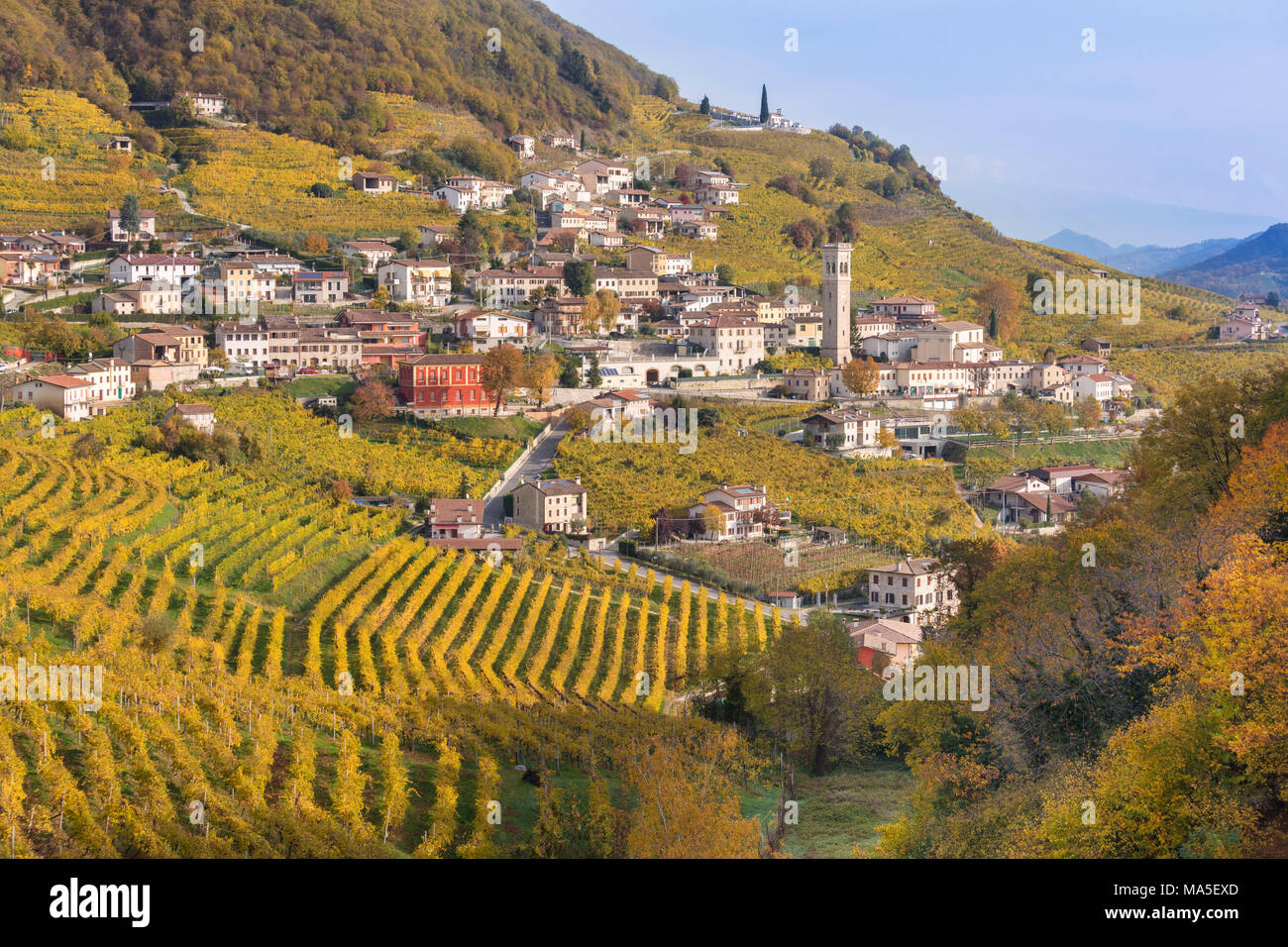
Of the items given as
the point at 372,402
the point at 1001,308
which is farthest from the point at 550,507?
the point at 1001,308

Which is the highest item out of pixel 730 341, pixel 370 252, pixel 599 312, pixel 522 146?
pixel 522 146

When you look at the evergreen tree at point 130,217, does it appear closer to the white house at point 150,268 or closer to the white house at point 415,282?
the white house at point 150,268

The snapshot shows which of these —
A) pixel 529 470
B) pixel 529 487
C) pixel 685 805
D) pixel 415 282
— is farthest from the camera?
pixel 415 282

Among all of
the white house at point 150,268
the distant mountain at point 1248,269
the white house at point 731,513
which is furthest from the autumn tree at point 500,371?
the distant mountain at point 1248,269

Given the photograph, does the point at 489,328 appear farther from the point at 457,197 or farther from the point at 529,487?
the point at 457,197

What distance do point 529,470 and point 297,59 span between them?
143ft

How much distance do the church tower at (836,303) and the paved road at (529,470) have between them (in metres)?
14.0

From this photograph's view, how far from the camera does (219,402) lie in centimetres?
3769

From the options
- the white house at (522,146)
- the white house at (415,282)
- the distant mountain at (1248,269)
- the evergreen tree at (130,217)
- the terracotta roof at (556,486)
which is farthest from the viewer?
the distant mountain at (1248,269)

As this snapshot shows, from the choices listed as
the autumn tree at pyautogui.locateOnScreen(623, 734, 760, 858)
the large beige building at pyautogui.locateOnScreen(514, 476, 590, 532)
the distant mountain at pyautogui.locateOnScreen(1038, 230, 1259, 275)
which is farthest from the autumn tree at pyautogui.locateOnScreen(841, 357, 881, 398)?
the distant mountain at pyautogui.locateOnScreen(1038, 230, 1259, 275)

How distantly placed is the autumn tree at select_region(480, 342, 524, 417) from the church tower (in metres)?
14.8

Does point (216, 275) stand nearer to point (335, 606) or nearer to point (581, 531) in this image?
point (581, 531)

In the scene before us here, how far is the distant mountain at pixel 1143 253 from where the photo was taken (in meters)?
165

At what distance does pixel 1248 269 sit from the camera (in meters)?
132
